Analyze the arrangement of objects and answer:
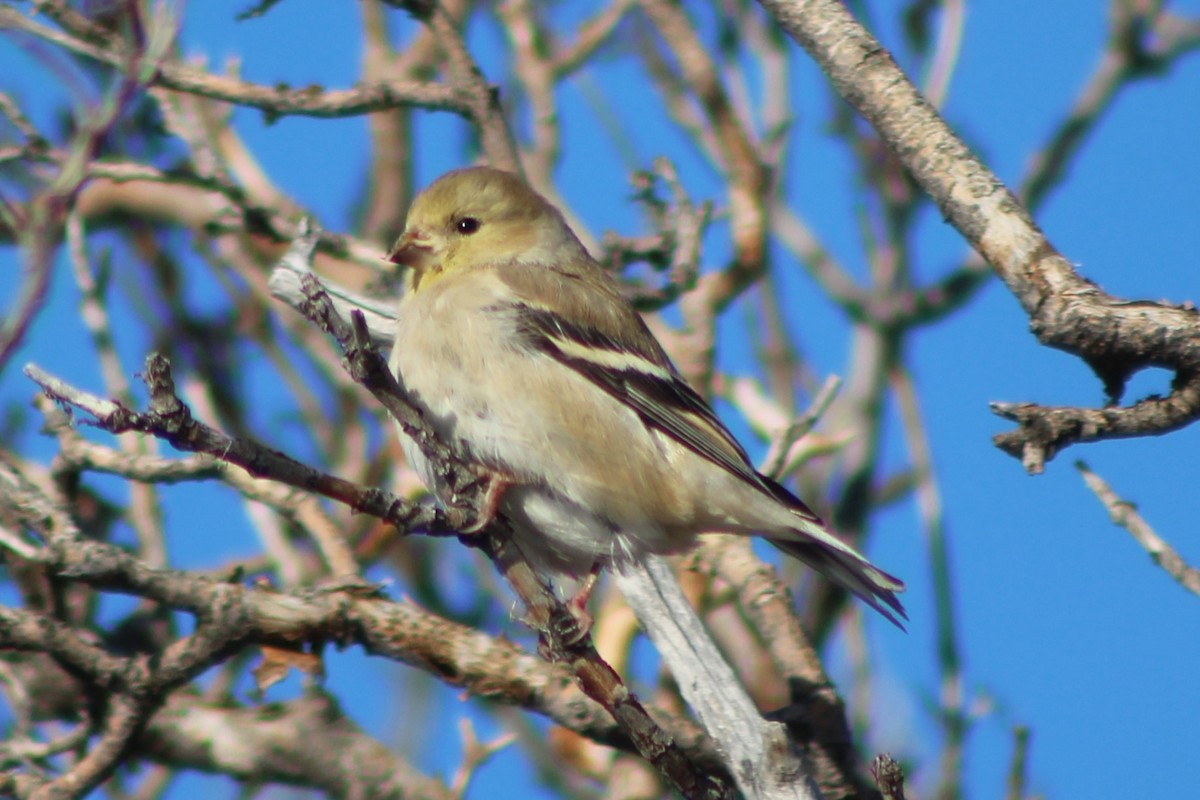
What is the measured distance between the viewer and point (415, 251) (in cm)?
502

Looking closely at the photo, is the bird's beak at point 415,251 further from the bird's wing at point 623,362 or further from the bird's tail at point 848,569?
the bird's tail at point 848,569

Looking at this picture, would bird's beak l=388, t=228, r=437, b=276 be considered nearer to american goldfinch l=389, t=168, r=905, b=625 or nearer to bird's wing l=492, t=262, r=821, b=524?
american goldfinch l=389, t=168, r=905, b=625

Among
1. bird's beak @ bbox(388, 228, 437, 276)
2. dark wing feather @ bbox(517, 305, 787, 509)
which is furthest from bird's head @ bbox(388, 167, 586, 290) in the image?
dark wing feather @ bbox(517, 305, 787, 509)

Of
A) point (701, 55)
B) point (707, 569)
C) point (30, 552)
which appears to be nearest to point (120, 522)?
point (30, 552)

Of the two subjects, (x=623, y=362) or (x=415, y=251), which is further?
(x=415, y=251)

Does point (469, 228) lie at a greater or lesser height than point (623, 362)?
greater

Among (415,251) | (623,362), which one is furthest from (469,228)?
(623,362)

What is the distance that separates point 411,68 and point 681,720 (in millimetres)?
4482

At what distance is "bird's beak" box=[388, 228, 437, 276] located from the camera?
196 inches

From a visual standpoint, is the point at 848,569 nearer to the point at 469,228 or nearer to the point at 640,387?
the point at 640,387

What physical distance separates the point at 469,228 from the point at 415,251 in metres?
0.24

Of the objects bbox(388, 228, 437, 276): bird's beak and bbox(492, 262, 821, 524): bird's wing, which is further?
bbox(388, 228, 437, 276): bird's beak

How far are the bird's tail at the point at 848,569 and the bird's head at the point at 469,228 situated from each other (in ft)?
4.79

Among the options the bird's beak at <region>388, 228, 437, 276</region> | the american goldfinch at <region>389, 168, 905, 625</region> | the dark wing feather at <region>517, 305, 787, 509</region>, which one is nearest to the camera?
the american goldfinch at <region>389, 168, 905, 625</region>
